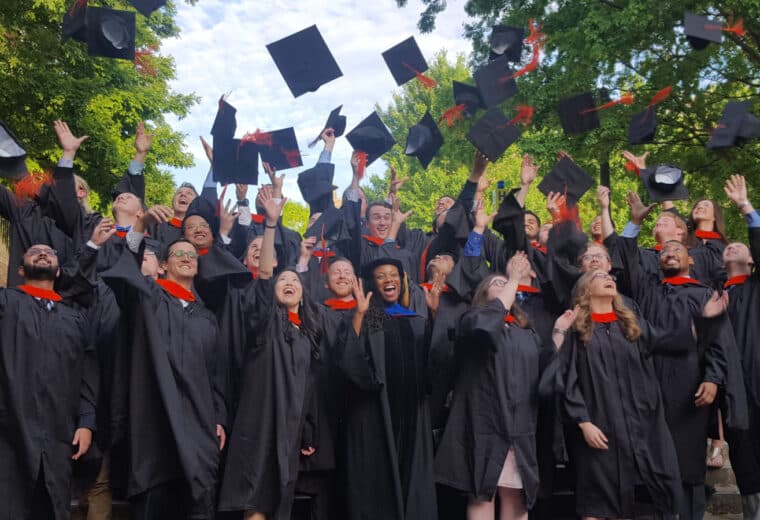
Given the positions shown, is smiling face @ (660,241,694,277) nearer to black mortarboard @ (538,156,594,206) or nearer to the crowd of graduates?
the crowd of graduates

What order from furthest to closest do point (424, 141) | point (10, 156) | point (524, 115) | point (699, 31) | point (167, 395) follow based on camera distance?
point (524, 115) < point (424, 141) < point (699, 31) < point (10, 156) < point (167, 395)

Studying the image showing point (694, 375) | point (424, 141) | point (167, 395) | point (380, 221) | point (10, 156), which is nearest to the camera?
point (167, 395)

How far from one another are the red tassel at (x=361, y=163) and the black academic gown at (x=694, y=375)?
3.74m

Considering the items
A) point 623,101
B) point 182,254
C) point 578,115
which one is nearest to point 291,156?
point 182,254

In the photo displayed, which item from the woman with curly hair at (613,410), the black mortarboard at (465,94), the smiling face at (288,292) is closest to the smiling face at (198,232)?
the smiling face at (288,292)

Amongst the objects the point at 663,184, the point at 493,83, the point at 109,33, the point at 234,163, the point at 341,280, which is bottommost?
the point at 341,280

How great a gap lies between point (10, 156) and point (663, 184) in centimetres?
537

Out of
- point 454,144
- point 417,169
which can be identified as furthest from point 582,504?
point 417,169

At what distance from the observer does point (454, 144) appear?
1290 cm

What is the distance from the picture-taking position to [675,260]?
566 cm

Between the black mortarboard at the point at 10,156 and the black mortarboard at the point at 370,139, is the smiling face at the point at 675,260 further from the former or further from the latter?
the black mortarboard at the point at 10,156

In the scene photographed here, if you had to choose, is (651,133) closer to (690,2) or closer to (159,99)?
(690,2)

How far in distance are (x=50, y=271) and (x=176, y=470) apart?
1498 millimetres

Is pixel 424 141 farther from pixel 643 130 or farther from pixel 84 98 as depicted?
pixel 84 98
